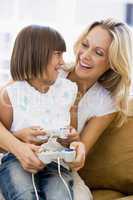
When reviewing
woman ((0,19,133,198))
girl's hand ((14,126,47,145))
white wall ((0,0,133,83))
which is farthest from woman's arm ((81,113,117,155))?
white wall ((0,0,133,83))

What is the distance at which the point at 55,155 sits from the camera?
60.1 inches

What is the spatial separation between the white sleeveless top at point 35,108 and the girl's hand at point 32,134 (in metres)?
0.03

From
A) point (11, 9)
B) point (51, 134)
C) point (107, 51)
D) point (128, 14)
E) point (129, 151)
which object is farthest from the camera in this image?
point (128, 14)

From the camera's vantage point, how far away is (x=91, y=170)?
1969mm

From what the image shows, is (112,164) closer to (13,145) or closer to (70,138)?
(70,138)

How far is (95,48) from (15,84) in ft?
1.26

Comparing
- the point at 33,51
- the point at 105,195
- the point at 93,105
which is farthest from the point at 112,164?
the point at 33,51

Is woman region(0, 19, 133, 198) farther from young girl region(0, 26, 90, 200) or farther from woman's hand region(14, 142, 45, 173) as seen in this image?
woman's hand region(14, 142, 45, 173)

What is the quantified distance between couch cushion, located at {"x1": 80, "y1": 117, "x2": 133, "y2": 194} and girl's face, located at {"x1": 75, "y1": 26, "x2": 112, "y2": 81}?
12.3 inches

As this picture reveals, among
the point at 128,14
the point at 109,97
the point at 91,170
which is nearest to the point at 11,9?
the point at 128,14

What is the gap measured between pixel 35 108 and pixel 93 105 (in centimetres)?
31

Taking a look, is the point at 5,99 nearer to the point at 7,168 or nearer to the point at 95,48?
the point at 7,168

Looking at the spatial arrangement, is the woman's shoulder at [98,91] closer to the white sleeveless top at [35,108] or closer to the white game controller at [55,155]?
the white sleeveless top at [35,108]

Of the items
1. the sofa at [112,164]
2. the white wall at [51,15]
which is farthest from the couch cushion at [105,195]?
the white wall at [51,15]
